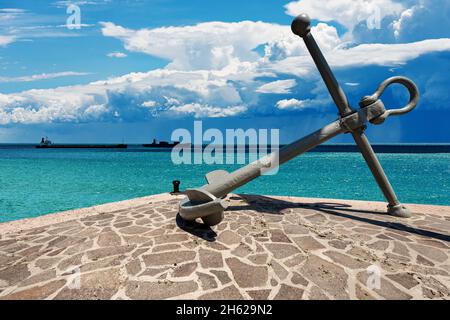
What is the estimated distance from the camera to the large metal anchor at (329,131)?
4.65 m

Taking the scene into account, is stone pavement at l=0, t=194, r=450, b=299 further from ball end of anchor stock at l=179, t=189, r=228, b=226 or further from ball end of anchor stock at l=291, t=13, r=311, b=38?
ball end of anchor stock at l=291, t=13, r=311, b=38

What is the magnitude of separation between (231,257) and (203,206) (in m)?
0.84

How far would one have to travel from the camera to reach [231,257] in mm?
3846

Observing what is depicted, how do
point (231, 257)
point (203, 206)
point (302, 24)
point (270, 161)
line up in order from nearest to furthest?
point (231, 257)
point (203, 206)
point (270, 161)
point (302, 24)

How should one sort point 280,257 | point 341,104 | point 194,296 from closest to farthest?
point 194,296, point 280,257, point 341,104

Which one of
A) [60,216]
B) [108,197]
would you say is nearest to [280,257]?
[60,216]

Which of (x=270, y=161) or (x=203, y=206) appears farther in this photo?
(x=270, y=161)

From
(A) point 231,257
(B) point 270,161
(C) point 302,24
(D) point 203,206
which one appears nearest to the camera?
(A) point 231,257

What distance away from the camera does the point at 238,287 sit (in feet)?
10.5

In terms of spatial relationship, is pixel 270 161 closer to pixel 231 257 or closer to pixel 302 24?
pixel 231 257

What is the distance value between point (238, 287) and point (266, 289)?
1.11 feet

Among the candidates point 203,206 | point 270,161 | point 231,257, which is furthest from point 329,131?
point 231,257

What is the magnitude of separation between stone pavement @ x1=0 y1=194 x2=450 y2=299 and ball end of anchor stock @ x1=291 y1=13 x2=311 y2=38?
375 centimetres
